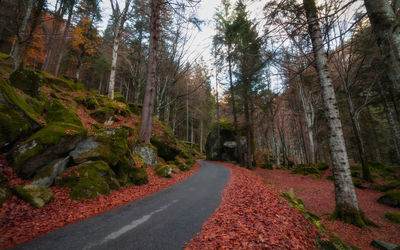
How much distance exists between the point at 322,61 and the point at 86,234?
8.42 m

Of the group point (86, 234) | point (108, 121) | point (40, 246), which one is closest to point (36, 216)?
point (40, 246)

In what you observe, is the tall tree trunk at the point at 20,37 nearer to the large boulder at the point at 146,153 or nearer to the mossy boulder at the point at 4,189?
the large boulder at the point at 146,153

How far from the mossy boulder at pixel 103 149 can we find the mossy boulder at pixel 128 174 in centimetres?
35

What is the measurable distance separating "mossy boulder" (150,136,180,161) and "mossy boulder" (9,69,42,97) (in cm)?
701

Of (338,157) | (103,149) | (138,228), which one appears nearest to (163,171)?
(103,149)

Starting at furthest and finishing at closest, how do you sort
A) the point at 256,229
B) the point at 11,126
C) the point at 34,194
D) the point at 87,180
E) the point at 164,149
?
the point at 164,149, the point at 87,180, the point at 11,126, the point at 34,194, the point at 256,229

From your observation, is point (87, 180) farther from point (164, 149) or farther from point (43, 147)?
point (164, 149)

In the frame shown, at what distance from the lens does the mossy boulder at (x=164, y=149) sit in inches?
472

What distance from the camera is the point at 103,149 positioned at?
236 inches

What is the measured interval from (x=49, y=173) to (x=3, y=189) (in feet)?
3.13

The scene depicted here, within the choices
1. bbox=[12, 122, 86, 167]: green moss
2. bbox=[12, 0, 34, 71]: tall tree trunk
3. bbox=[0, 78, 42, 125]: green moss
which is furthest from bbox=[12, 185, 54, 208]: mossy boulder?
bbox=[12, 0, 34, 71]: tall tree trunk

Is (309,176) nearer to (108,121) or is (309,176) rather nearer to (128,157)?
(128,157)

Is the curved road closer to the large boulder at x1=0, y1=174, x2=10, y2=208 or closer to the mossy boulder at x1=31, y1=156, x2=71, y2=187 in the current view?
the large boulder at x1=0, y1=174, x2=10, y2=208

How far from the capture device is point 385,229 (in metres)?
5.03
